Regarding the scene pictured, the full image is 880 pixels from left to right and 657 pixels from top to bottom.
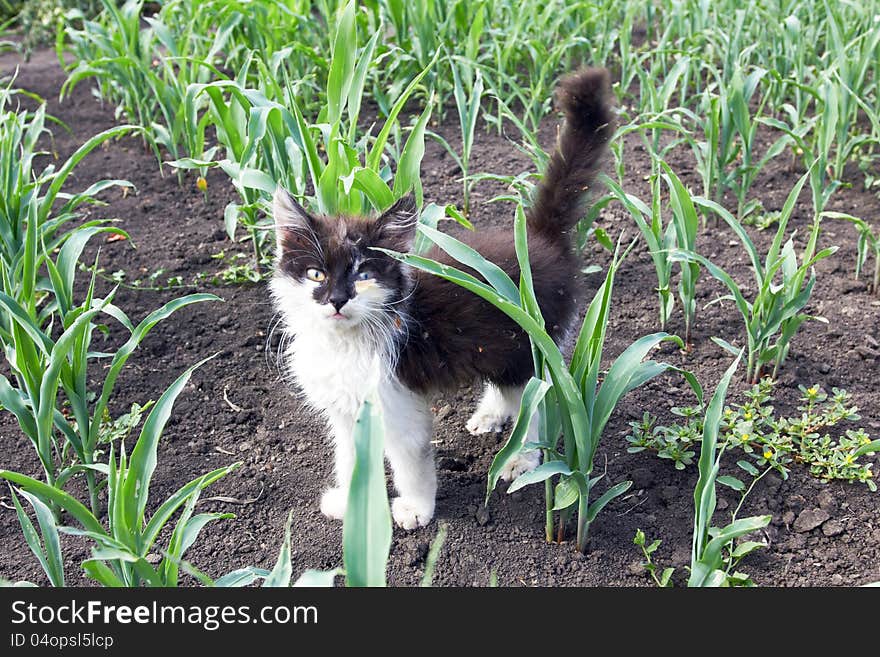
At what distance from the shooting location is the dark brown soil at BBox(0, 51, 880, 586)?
2.32 metres

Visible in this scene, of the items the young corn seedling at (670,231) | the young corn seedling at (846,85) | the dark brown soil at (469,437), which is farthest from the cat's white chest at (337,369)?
the young corn seedling at (846,85)

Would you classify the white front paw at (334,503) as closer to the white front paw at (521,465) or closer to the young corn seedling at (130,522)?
the white front paw at (521,465)

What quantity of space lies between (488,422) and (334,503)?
0.58m

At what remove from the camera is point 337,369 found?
230 cm

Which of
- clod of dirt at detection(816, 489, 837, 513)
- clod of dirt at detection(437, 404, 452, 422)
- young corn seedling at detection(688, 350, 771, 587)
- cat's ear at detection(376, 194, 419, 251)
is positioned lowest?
clod of dirt at detection(816, 489, 837, 513)

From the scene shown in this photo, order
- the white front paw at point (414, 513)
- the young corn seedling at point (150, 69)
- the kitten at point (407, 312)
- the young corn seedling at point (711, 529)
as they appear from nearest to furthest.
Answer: the young corn seedling at point (711, 529) < the kitten at point (407, 312) < the white front paw at point (414, 513) < the young corn seedling at point (150, 69)

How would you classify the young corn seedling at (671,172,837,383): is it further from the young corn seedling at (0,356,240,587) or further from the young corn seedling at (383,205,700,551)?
the young corn seedling at (0,356,240,587)

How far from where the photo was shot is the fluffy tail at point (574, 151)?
8.05 feet

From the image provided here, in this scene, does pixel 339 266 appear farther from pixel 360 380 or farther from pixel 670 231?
pixel 670 231

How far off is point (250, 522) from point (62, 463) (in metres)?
0.60

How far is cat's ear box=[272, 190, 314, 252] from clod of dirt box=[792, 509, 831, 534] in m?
1.50

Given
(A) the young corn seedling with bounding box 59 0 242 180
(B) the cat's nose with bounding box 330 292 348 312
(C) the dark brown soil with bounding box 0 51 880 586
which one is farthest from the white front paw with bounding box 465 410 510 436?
(A) the young corn seedling with bounding box 59 0 242 180

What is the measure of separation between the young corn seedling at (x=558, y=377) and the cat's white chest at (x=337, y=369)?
37 centimetres

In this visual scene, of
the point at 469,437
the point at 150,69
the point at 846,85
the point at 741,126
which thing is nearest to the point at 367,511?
the point at 469,437
